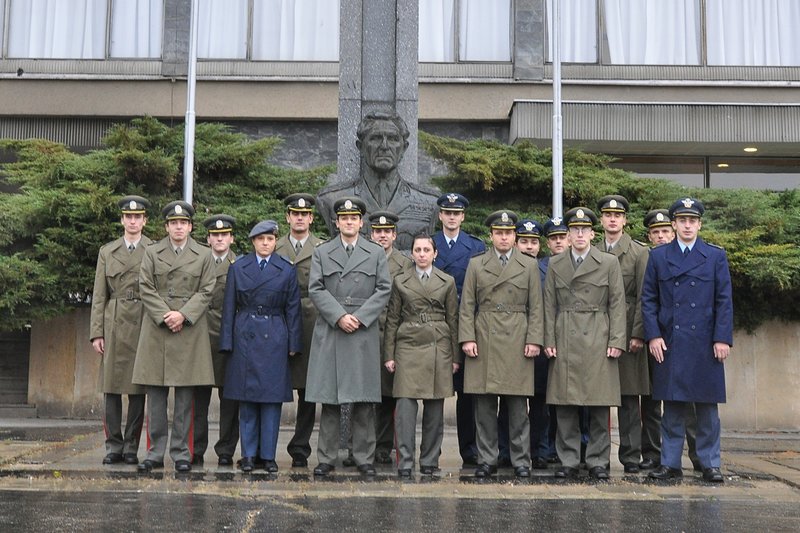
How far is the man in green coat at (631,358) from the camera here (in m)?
8.62

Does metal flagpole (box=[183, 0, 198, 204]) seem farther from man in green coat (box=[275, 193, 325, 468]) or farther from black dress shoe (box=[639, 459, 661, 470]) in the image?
black dress shoe (box=[639, 459, 661, 470])

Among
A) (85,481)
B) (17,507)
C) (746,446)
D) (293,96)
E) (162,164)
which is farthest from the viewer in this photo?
(293,96)

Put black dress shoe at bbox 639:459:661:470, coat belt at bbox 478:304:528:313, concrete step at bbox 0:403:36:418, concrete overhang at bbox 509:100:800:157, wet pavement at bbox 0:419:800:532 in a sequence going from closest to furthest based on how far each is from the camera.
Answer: wet pavement at bbox 0:419:800:532, coat belt at bbox 478:304:528:313, black dress shoe at bbox 639:459:661:470, concrete step at bbox 0:403:36:418, concrete overhang at bbox 509:100:800:157

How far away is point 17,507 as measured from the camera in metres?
6.32

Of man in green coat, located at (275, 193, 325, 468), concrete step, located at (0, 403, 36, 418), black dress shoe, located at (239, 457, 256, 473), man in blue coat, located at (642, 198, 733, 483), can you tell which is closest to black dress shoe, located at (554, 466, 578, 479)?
man in blue coat, located at (642, 198, 733, 483)

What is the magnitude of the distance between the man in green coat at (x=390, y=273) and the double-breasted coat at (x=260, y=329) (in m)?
0.77

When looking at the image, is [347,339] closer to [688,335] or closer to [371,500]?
[371,500]

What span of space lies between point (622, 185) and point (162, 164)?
6548 mm

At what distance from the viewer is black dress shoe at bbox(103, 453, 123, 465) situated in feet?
28.4

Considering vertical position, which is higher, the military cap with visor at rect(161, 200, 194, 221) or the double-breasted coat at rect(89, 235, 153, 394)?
the military cap with visor at rect(161, 200, 194, 221)

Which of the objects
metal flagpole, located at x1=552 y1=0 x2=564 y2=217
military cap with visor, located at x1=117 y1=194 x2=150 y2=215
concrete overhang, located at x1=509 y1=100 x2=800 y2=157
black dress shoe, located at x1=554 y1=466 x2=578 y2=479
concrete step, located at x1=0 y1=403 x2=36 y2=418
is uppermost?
concrete overhang, located at x1=509 y1=100 x2=800 y2=157

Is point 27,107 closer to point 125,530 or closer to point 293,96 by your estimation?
point 293,96

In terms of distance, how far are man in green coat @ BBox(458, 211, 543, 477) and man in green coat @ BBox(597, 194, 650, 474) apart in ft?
2.80

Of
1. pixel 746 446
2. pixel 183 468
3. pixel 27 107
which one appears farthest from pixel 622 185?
pixel 27 107
